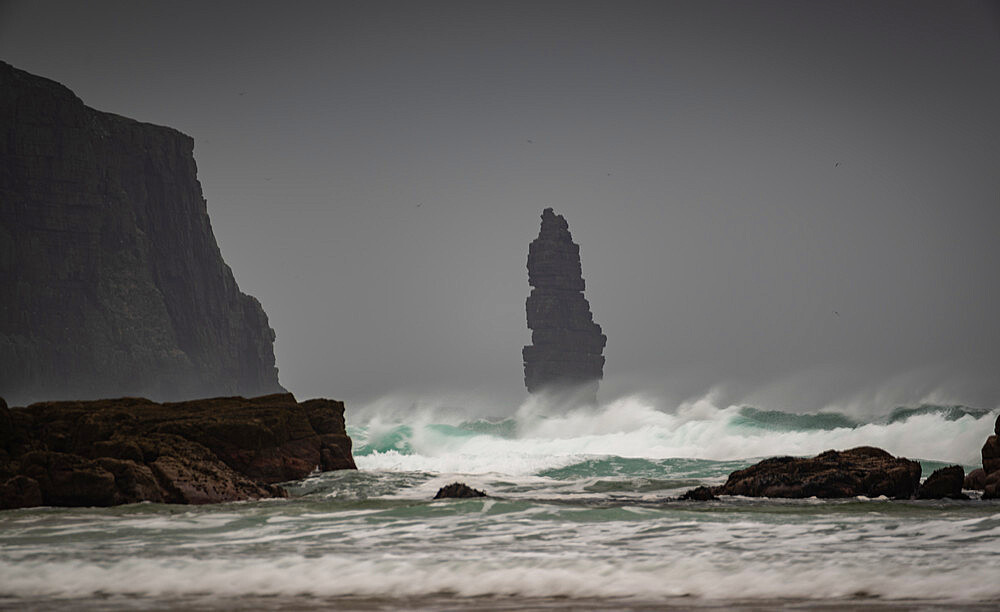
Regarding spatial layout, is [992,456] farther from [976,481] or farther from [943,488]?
[943,488]

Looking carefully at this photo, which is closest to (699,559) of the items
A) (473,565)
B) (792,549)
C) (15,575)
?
(792,549)

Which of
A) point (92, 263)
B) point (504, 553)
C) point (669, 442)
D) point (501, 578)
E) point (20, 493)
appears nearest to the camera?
point (501, 578)

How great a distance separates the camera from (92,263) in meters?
99.9

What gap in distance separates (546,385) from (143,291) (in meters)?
47.0

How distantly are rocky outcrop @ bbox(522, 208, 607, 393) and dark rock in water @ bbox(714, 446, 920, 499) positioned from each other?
93621 millimetres

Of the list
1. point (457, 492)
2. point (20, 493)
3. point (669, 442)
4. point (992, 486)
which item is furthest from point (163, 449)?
point (669, 442)

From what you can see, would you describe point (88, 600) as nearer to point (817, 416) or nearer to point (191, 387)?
point (817, 416)

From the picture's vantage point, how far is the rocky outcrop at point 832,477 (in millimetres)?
17000

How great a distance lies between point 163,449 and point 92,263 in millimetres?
90081

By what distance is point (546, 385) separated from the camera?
113 m

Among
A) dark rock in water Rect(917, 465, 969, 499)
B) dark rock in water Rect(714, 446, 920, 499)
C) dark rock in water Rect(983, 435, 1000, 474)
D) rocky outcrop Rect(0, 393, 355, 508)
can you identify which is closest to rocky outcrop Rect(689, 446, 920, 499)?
dark rock in water Rect(714, 446, 920, 499)

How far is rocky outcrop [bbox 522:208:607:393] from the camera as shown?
371 ft

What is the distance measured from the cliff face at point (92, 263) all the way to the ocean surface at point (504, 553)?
85645 millimetres

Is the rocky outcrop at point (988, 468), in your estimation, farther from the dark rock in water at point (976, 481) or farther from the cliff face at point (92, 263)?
the cliff face at point (92, 263)
